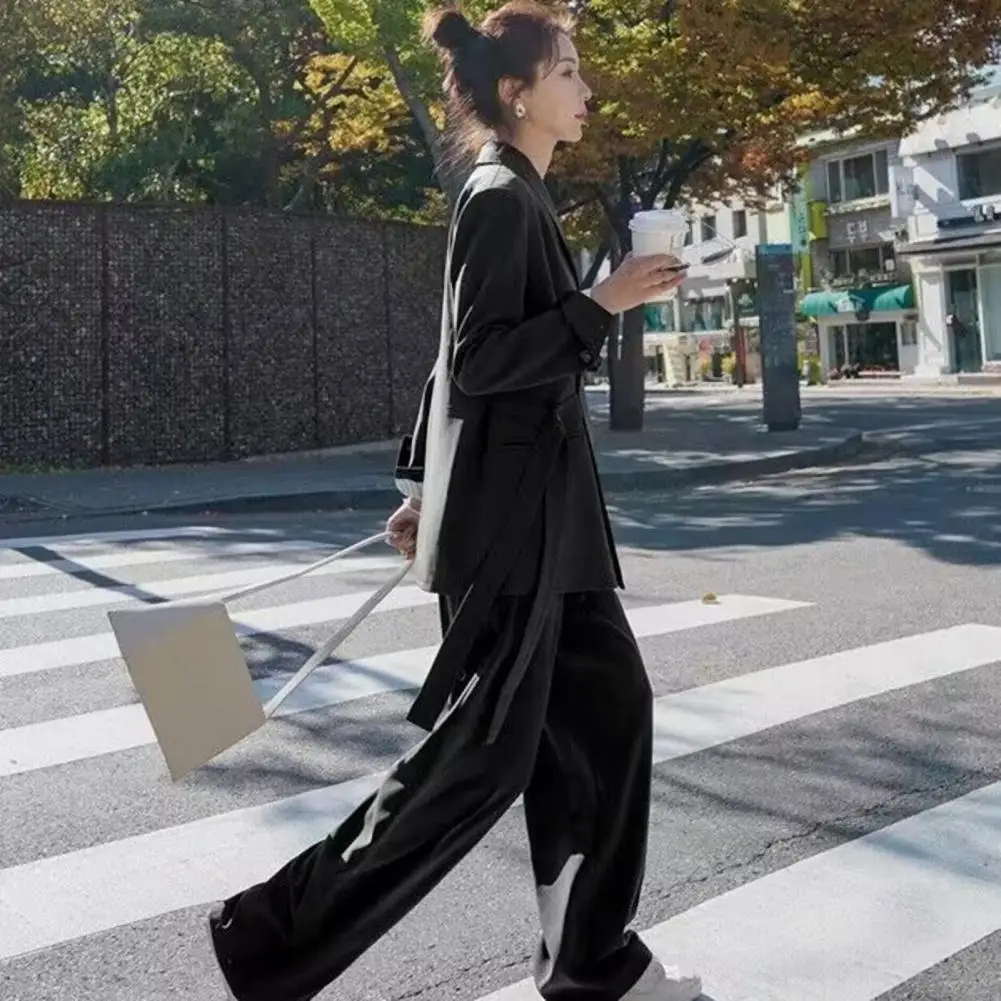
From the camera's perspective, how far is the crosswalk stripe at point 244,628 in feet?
21.1

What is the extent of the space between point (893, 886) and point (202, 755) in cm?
174

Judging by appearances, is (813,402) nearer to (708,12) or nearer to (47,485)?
(708,12)

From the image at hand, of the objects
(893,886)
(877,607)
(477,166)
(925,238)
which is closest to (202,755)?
(477,166)

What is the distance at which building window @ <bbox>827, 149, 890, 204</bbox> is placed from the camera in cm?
4409

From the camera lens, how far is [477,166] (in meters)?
2.77

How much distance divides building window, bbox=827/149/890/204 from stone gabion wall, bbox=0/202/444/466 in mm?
27527

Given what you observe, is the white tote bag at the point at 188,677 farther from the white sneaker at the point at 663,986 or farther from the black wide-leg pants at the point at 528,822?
the white sneaker at the point at 663,986

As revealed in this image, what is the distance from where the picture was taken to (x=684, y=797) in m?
4.41

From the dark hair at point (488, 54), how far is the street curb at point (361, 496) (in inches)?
348

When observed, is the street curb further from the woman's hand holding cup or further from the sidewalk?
the woman's hand holding cup

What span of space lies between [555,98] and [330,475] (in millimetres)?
12613

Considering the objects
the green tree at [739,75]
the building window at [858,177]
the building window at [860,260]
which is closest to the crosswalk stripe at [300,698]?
the green tree at [739,75]

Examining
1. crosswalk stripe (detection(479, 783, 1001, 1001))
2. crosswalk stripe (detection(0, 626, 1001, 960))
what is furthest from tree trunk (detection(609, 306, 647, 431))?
crosswalk stripe (detection(479, 783, 1001, 1001))

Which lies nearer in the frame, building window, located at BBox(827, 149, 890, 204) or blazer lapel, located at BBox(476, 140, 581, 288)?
blazer lapel, located at BBox(476, 140, 581, 288)
